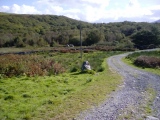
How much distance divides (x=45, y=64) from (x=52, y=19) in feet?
523

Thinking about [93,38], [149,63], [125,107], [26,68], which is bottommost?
[149,63]

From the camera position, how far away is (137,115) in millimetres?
8680

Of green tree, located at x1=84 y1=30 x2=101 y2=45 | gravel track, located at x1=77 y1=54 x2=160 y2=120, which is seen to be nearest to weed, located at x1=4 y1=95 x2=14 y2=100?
gravel track, located at x1=77 y1=54 x2=160 y2=120

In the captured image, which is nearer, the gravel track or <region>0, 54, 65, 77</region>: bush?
the gravel track

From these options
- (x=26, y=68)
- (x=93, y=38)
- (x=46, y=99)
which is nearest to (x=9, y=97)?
(x=46, y=99)

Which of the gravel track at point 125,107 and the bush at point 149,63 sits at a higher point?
the gravel track at point 125,107

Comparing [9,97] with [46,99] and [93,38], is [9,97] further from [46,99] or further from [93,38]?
[93,38]

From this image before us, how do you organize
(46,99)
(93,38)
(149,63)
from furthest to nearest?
1. (93,38)
2. (149,63)
3. (46,99)

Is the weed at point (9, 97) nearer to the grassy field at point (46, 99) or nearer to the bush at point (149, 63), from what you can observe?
the grassy field at point (46, 99)

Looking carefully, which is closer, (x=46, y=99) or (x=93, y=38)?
(x=46, y=99)

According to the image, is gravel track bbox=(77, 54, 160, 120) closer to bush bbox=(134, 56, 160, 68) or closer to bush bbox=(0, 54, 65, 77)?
bush bbox=(0, 54, 65, 77)

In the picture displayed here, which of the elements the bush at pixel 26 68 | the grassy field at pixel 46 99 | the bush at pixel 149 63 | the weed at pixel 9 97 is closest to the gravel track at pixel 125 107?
the grassy field at pixel 46 99

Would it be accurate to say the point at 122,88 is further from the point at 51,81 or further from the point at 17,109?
the point at 17,109

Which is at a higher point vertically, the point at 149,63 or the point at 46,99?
the point at 46,99
